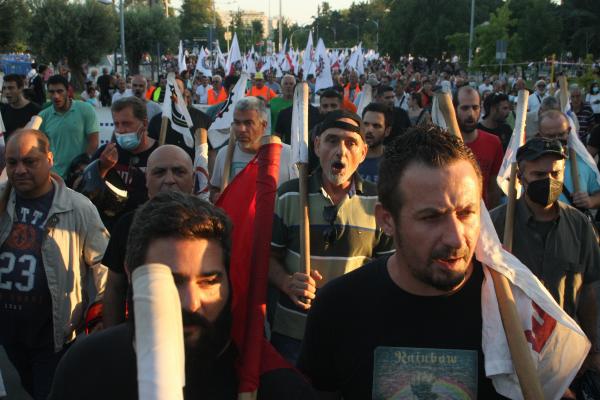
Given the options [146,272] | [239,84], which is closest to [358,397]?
[146,272]

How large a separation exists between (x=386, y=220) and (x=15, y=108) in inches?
302

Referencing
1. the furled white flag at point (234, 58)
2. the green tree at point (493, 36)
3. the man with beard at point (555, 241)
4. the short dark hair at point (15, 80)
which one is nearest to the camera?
the man with beard at point (555, 241)

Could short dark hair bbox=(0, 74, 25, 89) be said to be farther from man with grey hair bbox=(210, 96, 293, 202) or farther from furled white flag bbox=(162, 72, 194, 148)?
man with grey hair bbox=(210, 96, 293, 202)

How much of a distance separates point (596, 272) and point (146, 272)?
304 cm

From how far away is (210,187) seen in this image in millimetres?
5770

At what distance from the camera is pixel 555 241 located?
3.68 metres

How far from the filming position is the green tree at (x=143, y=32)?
44.3 m

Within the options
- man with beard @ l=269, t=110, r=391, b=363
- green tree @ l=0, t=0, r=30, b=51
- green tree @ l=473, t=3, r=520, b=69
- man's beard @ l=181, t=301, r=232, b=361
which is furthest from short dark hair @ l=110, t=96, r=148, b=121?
green tree @ l=473, t=3, r=520, b=69

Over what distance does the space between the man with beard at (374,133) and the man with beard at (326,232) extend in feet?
5.44

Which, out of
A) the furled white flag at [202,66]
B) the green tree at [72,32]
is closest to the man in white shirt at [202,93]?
the furled white flag at [202,66]

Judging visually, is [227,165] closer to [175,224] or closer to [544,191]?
[544,191]

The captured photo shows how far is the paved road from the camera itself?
17.5 ft

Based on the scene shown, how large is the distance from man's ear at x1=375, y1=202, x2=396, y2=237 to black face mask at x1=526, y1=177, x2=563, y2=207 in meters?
1.70

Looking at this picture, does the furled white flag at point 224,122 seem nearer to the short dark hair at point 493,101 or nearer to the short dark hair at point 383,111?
the short dark hair at point 383,111
